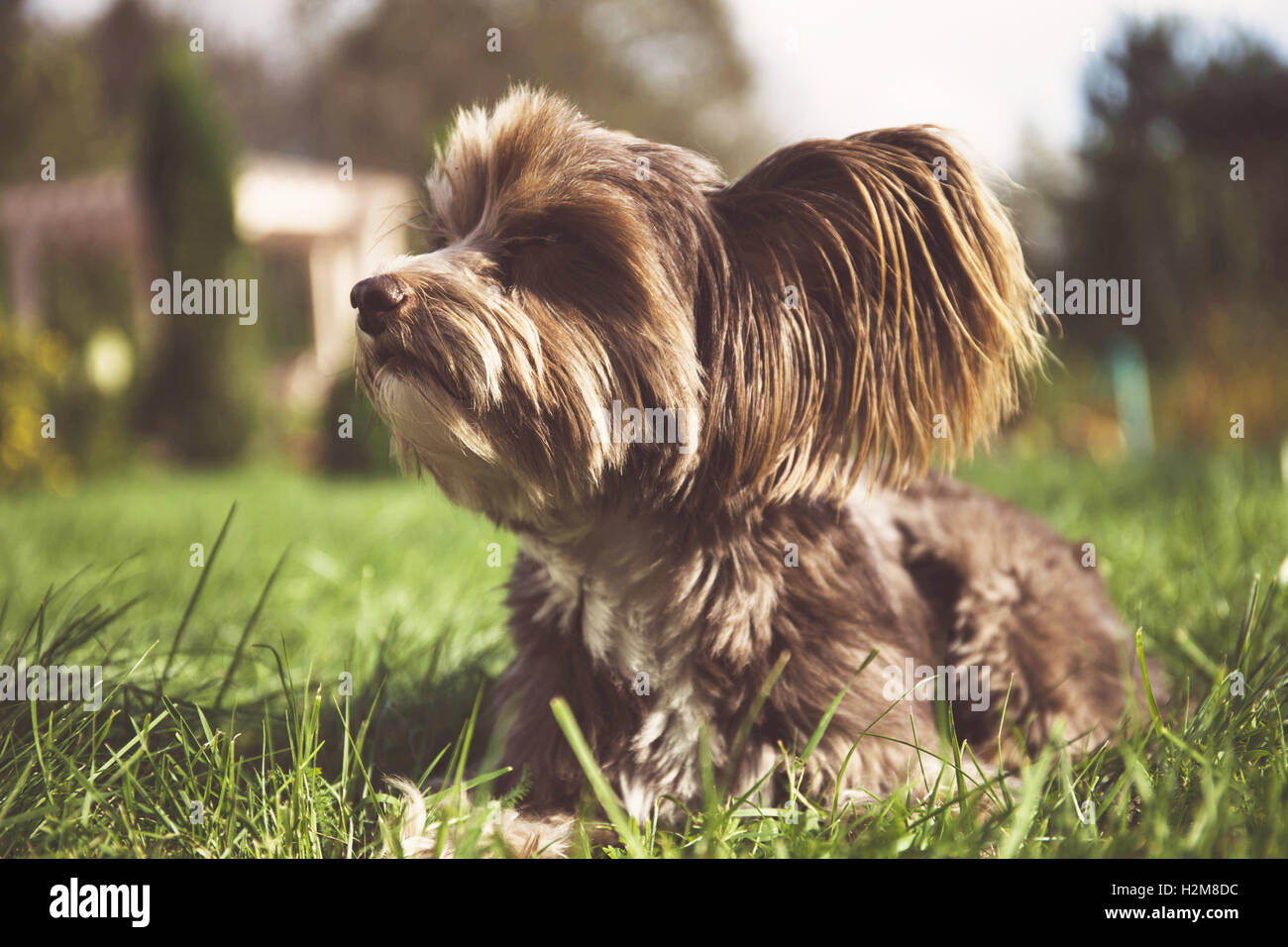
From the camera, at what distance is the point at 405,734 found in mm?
2674

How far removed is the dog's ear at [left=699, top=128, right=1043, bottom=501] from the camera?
219 centimetres

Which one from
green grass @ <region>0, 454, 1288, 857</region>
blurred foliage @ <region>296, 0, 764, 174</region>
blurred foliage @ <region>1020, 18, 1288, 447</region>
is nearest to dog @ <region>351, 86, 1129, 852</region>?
green grass @ <region>0, 454, 1288, 857</region>

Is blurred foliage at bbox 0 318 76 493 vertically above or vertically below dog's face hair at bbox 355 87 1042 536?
above

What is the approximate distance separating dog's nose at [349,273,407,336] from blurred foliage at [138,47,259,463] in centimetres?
1310

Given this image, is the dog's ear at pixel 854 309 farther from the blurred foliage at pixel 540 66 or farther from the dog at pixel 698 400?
the blurred foliage at pixel 540 66

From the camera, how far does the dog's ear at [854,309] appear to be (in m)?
2.19

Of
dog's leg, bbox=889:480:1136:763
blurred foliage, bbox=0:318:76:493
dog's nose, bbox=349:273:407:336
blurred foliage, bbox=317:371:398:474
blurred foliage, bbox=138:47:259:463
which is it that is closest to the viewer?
dog's nose, bbox=349:273:407:336

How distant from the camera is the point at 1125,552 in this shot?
14.5 feet

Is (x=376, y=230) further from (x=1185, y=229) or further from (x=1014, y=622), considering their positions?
(x=1185, y=229)

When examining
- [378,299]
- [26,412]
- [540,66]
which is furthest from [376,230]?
[540,66]

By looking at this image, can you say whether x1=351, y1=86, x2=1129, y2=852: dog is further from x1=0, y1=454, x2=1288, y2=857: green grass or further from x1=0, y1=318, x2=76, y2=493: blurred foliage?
x1=0, y1=318, x2=76, y2=493: blurred foliage
